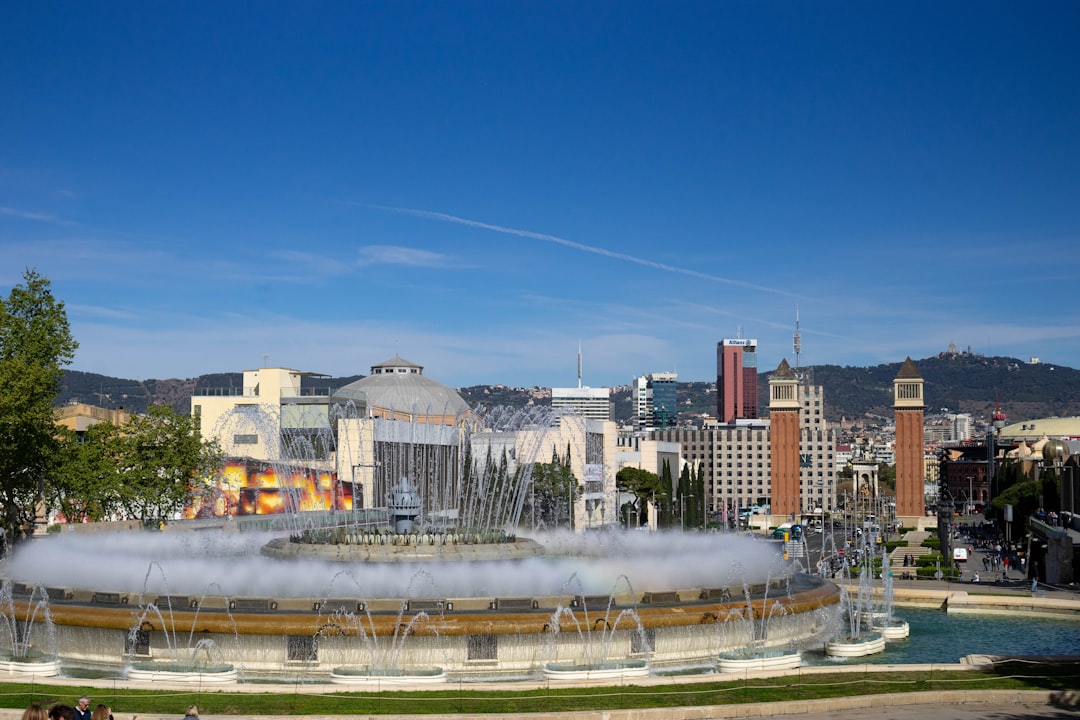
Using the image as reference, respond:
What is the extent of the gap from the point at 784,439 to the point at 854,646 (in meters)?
142

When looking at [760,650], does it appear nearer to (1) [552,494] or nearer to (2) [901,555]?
(2) [901,555]

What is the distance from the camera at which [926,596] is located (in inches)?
1439

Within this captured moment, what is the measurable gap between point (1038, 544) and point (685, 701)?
143 ft

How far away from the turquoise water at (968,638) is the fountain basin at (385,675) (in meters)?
8.02

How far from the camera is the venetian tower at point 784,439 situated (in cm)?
16125

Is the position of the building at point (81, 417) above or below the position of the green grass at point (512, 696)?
above

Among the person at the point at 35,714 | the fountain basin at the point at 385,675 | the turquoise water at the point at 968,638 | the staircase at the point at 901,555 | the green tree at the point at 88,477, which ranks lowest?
the staircase at the point at 901,555

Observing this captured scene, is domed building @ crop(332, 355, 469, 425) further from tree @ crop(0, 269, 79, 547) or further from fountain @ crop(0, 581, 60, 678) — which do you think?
fountain @ crop(0, 581, 60, 678)

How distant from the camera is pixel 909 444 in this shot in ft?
516

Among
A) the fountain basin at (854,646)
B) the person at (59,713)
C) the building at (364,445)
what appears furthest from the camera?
the building at (364,445)

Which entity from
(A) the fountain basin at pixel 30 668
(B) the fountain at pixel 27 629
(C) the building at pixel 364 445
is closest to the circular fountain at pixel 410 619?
(B) the fountain at pixel 27 629

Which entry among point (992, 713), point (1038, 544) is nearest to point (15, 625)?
point (992, 713)

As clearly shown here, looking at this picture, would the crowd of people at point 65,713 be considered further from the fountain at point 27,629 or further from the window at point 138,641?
the fountain at point 27,629

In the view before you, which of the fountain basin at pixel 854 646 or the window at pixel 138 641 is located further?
the fountain basin at pixel 854 646
